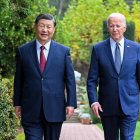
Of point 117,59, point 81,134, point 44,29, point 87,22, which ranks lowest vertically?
point 81,134

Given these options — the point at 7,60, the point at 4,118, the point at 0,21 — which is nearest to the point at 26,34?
the point at 7,60

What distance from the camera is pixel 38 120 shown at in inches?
251

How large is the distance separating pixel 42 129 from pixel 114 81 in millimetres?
1011

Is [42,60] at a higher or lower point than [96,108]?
higher

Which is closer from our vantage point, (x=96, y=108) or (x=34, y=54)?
(x=96, y=108)

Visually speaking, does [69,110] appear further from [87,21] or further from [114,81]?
[87,21]

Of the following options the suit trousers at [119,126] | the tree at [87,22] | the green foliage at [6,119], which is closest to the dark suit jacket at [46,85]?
the suit trousers at [119,126]

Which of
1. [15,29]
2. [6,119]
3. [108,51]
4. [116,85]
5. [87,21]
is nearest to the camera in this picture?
[116,85]

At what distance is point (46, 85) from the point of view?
6.39m

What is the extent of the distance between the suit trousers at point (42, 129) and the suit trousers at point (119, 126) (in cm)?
58

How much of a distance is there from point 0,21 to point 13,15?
153 centimetres

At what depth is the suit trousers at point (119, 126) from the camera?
20.9 ft

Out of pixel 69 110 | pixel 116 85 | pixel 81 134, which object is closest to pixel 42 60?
pixel 69 110

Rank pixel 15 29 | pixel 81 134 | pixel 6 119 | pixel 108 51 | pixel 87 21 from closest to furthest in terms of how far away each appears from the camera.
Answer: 1. pixel 108 51
2. pixel 6 119
3. pixel 15 29
4. pixel 81 134
5. pixel 87 21
